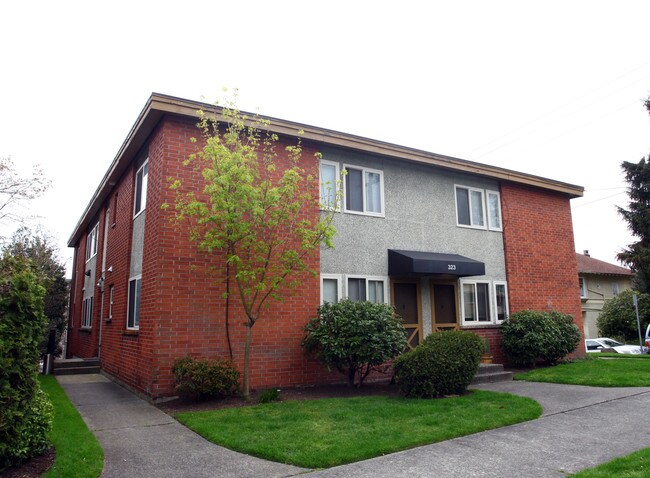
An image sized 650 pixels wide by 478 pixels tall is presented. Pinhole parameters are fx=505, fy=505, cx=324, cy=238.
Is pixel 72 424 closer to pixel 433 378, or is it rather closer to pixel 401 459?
pixel 401 459

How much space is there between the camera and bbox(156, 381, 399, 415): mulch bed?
8.65 m

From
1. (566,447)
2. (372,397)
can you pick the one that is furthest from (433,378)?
(566,447)

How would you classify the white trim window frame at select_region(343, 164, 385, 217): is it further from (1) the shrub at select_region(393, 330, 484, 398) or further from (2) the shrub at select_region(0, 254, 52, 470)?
(2) the shrub at select_region(0, 254, 52, 470)

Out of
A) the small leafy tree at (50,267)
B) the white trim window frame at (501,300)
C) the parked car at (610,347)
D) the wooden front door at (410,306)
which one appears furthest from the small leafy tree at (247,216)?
the parked car at (610,347)

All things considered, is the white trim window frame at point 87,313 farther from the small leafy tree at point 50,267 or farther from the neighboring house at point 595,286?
the neighboring house at point 595,286

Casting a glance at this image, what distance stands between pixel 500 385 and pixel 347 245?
4540 millimetres

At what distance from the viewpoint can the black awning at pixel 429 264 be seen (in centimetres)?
1182

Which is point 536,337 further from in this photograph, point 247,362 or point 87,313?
point 87,313

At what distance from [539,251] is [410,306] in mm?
5342

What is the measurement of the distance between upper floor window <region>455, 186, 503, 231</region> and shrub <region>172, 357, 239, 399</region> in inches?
312

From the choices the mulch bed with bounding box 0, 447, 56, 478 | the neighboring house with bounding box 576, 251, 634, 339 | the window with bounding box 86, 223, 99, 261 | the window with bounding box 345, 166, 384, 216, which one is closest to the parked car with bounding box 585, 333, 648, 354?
the neighboring house with bounding box 576, 251, 634, 339

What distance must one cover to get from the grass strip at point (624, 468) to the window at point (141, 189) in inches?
384

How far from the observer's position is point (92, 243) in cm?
1991

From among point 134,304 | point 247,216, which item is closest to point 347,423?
point 247,216
